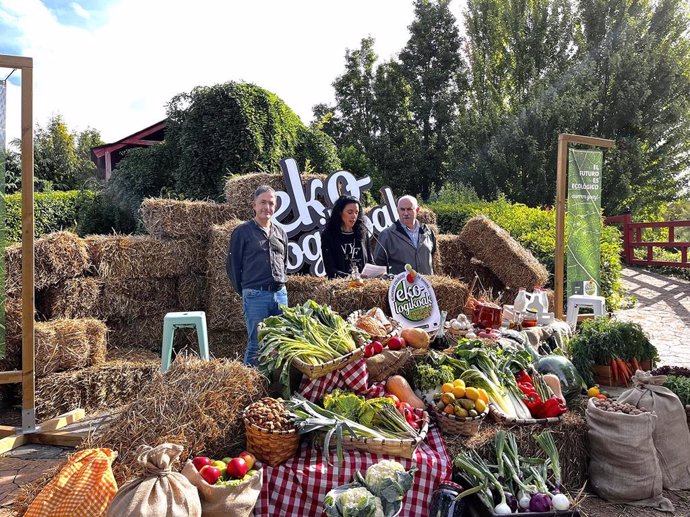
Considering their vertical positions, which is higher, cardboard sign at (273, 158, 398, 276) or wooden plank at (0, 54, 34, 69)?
wooden plank at (0, 54, 34, 69)

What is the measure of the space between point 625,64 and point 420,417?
20.1 metres

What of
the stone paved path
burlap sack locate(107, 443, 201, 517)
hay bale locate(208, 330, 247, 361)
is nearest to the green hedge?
the stone paved path

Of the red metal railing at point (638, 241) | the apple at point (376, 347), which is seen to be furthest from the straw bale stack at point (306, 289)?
the red metal railing at point (638, 241)

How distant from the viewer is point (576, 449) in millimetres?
3834

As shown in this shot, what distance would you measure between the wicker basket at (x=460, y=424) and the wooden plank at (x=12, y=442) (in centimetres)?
369

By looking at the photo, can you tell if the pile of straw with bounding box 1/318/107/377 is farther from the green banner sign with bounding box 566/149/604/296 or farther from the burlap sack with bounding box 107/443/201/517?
the green banner sign with bounding box 566/149/604/296

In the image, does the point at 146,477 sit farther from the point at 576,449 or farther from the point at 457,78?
the point at 457,78

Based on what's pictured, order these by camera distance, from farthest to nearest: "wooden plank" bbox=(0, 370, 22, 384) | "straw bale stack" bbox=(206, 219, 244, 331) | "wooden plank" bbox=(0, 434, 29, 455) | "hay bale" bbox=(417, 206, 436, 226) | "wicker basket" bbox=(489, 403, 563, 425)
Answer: "hay bale" bbox=(417, 206, 436, 226)
"straw bale stack" bbox=(206, 219, 244, 331)
"wooden plank" bbox=(0, 370, 22, 384)
"wooden plank" bbox=(0, 434, 29, 455)
"wicker basket" bbox=(489, 403, 563, 425)

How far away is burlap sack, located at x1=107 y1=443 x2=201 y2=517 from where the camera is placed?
227cm

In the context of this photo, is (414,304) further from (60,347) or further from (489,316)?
(60,347)

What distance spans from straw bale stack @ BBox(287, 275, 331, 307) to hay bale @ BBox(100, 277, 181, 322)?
1.82 m

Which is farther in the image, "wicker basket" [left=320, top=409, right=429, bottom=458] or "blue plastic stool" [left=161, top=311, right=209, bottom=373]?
"blue plastic stool" [left=161, top=311, right=209, bottom=373]

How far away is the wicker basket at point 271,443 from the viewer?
2.92 m

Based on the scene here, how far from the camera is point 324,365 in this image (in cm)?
332
